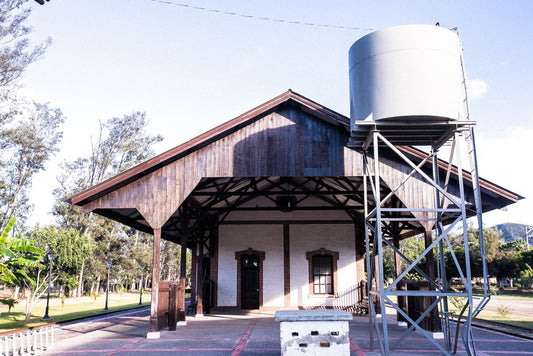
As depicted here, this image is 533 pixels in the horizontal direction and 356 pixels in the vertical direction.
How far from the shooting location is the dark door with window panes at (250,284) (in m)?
18.2

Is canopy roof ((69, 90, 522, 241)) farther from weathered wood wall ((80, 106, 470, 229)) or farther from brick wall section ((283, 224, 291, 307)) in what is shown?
brick wall section ((283, 224, 291, 307))

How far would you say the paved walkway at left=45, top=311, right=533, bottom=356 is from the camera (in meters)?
8.42

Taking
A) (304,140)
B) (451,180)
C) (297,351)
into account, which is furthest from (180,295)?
(451,180)

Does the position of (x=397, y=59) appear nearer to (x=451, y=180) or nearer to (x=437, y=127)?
(x=437, y=127)

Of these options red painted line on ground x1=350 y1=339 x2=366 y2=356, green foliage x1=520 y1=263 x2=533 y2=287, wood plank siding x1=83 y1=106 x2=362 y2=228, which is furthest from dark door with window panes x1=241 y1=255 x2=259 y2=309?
green foliage x1=520 y1=263 x2=533 y2=287

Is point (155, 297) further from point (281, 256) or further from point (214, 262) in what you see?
point (281, 256)

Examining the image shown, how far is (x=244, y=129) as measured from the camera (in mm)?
11539

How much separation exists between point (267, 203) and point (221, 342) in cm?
954

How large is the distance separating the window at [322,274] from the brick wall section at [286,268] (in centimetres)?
110

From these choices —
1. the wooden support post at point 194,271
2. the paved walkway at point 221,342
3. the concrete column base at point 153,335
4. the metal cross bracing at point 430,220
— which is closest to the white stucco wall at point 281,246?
the wooden support post at point 194,271

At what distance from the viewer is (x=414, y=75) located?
7918 millimetres

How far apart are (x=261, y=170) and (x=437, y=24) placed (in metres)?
5.36

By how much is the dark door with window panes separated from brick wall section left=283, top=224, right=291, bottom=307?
120cm

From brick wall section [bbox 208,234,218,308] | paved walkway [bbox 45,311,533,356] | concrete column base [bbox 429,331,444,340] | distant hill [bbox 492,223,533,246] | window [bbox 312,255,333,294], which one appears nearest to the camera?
Answer: paved walkway [bbox 45,311,533,356]
